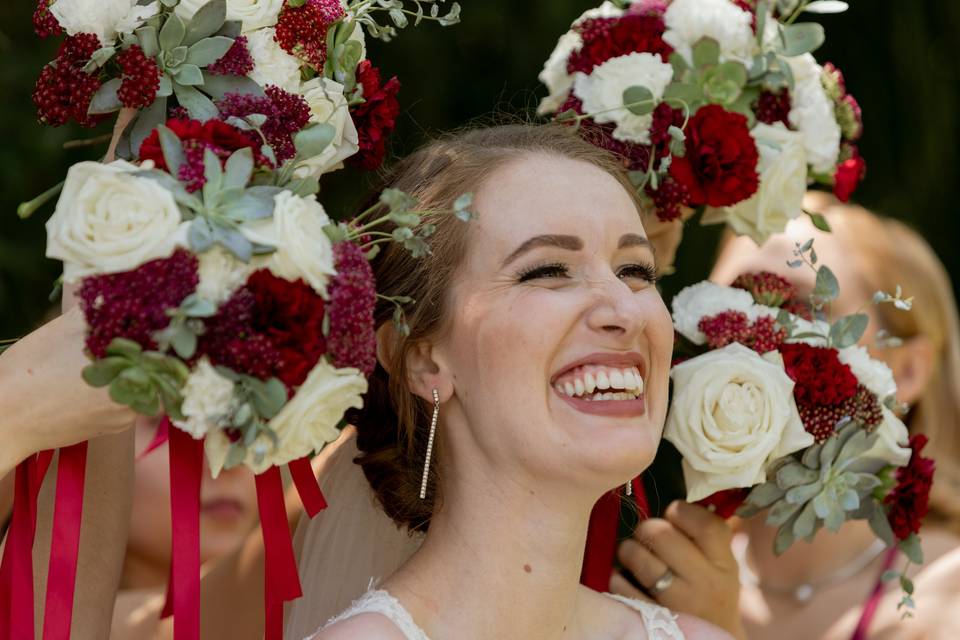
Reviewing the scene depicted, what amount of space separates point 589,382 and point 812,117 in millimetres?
994

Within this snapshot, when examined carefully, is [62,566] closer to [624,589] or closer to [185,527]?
[185,527]

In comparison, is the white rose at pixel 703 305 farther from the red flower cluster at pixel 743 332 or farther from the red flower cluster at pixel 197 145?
the red flower cluster at pixel 197 145

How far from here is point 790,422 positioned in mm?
2793

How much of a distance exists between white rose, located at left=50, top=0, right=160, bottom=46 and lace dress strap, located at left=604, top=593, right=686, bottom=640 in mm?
1460

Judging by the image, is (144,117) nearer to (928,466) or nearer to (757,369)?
(757,369)

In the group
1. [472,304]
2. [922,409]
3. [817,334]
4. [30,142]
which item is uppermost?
[472,304]

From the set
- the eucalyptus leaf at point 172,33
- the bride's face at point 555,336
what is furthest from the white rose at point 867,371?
the eucalyptus leaf at point 172,33

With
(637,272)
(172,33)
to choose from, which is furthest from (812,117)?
(172,33)

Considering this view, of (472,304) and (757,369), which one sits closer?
(472,304)

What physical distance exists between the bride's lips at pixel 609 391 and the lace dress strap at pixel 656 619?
1.69 ft

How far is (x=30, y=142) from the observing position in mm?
4539

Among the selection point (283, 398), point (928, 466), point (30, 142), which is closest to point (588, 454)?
point (283, 398)

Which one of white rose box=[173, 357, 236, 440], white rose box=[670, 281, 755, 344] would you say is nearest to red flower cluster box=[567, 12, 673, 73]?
white rose box=[670, 281, 755, 344]

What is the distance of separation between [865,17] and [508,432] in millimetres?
3615
